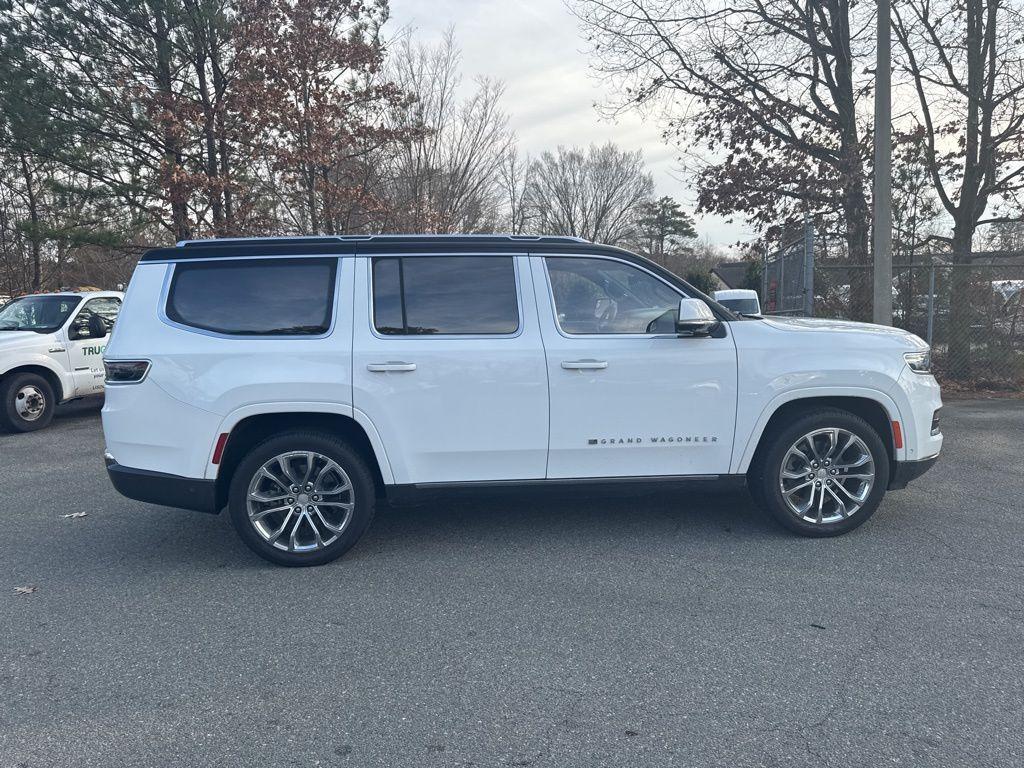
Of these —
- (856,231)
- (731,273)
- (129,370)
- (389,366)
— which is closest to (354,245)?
(389,366)

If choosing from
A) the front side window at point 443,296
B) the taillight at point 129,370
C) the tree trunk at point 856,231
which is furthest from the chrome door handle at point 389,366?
the tree trunk at point 856,231

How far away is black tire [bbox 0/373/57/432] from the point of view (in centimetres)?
912

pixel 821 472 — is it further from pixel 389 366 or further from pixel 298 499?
pixel 298 499

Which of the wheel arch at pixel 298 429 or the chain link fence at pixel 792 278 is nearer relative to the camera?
the wheel arch at pixel 298 429

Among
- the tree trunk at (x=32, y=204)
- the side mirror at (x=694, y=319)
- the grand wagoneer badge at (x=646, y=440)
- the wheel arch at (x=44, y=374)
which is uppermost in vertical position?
the tree trunk at (x=32, y=204)

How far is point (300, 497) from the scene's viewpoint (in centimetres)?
434

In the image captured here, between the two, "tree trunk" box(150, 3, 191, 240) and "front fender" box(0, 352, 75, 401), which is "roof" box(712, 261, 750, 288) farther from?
"front fender" box(0, 352, 75, 401)

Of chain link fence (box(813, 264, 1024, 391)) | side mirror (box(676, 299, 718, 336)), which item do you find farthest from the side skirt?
chain link fence (box(813, 264, 1024, 391))

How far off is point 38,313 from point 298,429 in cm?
779

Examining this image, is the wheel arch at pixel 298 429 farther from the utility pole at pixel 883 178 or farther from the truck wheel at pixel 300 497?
the utility pole at pixel 883 178

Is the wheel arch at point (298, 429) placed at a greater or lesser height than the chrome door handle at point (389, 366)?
lesser

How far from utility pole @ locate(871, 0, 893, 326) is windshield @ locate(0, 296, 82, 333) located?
10695mm

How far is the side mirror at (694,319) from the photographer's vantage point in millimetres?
4315

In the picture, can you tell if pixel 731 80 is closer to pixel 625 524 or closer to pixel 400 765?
pixel 625 524
